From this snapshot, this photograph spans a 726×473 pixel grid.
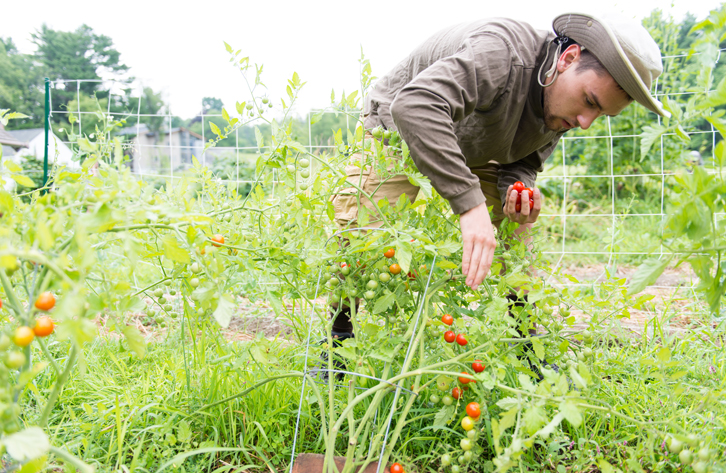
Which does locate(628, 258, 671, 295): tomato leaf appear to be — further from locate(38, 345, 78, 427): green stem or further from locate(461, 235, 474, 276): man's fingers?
locate(38, 345, 78, 427): green stem

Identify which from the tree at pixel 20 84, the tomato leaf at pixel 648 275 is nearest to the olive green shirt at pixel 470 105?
the tomato leaf at pixel 648 275

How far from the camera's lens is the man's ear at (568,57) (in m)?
1.48

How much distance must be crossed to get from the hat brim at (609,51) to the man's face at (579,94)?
1.5 inches

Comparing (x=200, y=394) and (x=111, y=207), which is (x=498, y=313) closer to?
(x=111, y=207)

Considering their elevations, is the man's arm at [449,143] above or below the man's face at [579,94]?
below

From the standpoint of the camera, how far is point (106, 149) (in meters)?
1.49

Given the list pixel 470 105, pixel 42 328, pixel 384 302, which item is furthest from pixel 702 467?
pixel 42 328

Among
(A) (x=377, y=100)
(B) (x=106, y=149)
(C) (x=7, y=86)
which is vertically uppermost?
(C) (x=7, y=86)

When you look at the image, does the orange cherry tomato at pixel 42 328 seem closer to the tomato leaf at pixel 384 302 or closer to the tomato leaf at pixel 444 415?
the tomato leaf at pixel 384 302

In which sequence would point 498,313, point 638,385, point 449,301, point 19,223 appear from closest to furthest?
point 19,223 < point 498,313 < point 449,301 < point 638,385

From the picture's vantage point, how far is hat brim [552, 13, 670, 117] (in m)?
1.36

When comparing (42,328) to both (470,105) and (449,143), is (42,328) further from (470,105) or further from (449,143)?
(470,105)

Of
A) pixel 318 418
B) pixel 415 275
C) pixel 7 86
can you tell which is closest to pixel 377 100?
pixel 415 275

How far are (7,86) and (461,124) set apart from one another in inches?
1455
